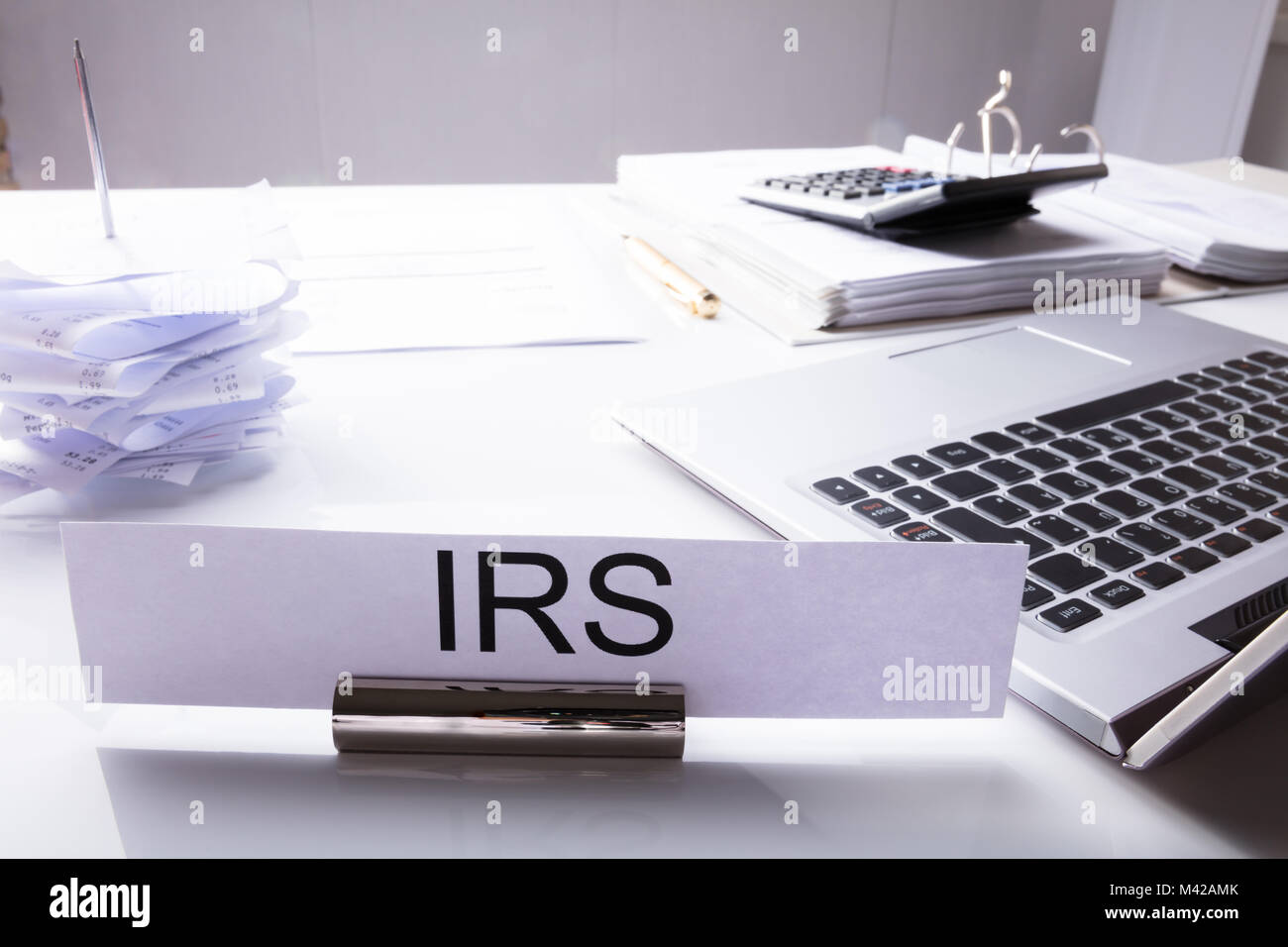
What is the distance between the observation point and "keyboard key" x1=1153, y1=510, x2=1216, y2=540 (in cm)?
39

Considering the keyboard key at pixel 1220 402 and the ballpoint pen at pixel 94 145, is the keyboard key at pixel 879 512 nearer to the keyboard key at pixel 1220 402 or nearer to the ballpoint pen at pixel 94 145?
the keyboard key at pixel 1220 402

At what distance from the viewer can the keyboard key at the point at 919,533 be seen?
39 centimetres

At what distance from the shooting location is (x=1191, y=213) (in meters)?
0.92

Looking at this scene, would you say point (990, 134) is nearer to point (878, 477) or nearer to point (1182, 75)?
point (878, 477)

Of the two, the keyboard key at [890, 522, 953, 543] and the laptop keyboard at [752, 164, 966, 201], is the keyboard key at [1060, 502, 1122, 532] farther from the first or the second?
the laptop keyboard at [752, 164, 966, 201]

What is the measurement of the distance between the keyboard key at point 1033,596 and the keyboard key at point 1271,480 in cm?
16

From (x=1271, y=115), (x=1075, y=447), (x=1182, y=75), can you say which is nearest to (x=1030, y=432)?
(x=1075, y=447)

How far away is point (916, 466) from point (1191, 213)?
0.66m

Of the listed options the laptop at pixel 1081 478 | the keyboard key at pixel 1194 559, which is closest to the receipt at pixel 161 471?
the laptop at pixel 1081 478

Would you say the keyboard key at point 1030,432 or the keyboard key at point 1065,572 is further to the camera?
the keyboard key at point 1030,432

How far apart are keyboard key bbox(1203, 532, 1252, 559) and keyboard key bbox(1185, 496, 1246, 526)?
11 millimetres

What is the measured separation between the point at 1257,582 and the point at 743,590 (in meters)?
0.20
